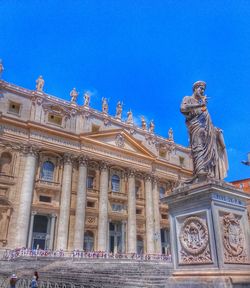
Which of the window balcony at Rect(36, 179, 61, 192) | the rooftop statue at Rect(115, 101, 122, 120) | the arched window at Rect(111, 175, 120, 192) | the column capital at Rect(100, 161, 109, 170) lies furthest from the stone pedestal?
the rooftop statue at Rect(115, 101, 122, 120)

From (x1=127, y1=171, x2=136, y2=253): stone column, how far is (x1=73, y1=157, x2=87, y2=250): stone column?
240 inches

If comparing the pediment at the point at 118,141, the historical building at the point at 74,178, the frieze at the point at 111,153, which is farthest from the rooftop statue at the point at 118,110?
the frieze at the point at 111,153

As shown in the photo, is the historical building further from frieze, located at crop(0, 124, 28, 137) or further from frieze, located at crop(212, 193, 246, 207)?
frieze, located at crop(212, 193, 246, 207)

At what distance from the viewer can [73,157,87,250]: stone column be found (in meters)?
28.2

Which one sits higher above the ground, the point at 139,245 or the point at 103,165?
the point at 103,165

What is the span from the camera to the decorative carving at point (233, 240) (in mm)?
5086

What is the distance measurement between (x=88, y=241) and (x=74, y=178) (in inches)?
271

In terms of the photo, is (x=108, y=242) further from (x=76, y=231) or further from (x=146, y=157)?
(x=146, y=157)

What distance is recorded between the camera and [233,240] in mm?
5277

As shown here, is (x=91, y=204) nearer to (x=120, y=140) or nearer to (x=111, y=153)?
(x=111, y=153)

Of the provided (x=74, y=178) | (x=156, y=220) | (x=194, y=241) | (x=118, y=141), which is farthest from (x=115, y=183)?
(x=194, y=241)

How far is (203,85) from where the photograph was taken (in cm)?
689

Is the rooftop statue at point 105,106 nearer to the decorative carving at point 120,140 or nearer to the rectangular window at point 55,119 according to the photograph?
the decorative carving at point 120,140

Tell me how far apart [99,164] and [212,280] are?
2874 cm
